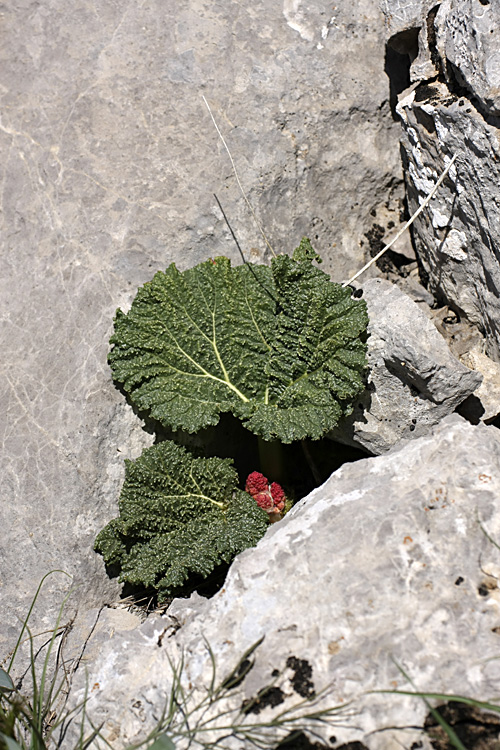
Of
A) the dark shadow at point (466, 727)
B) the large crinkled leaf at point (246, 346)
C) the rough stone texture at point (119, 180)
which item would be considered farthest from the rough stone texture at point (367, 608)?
the rough stone texture at point (119, 180)

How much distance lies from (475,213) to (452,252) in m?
0.32

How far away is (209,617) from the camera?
2.44 m

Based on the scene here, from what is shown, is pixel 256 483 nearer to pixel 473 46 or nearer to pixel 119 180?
pixel 119 180

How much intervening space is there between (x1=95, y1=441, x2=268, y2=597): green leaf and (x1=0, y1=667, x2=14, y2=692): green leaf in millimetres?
630

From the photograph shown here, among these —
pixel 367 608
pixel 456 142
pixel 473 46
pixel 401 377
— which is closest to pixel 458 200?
pixel 456 142

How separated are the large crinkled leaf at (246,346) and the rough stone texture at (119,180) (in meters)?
0.24

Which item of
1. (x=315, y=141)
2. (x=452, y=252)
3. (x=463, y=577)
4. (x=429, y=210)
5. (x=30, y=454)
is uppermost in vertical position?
(x=315, y=141)

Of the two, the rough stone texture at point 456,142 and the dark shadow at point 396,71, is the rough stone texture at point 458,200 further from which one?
the dark shadow at point 396,71

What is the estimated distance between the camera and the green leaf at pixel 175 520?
3.03 m

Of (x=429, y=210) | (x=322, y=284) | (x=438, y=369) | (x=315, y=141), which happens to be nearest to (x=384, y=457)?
(x=438, y=369)

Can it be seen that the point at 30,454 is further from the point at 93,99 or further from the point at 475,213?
the point at 475,213

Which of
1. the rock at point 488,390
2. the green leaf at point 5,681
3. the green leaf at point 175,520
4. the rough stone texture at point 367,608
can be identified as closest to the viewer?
the rough stone texture at point 367,608

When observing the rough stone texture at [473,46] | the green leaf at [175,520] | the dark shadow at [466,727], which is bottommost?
the dark shadow at [466,727]

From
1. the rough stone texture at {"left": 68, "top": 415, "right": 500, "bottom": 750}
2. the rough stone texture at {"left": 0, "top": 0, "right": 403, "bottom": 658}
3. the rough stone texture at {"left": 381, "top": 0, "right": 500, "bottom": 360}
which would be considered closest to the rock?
the rough stone texture at {"left": 381, "top": 0, "right": 500, "bottom": 360}
